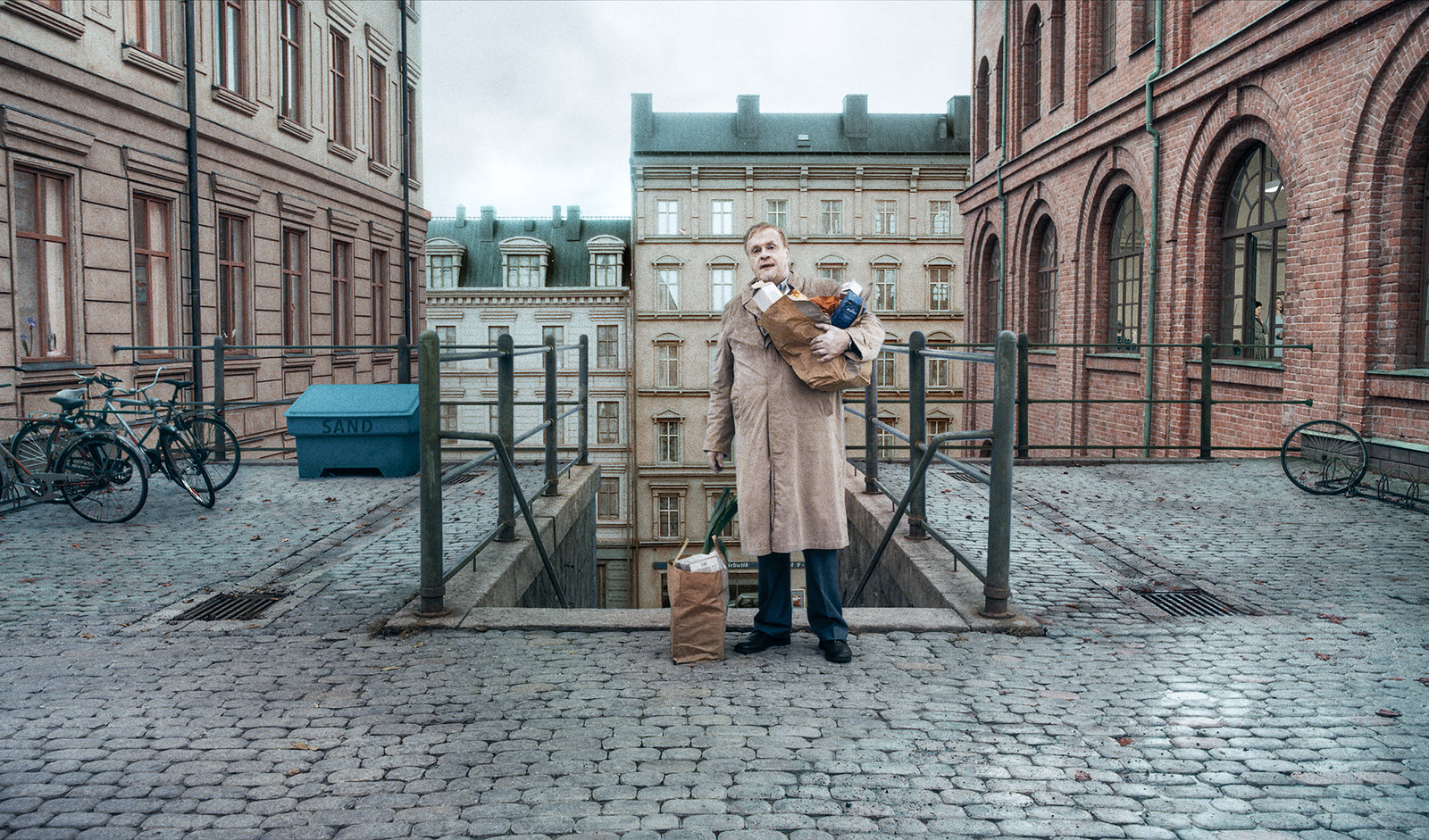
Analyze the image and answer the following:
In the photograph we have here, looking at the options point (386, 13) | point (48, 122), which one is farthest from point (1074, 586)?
point (386, 13)

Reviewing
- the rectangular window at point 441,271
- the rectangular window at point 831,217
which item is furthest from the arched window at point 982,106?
the rectangular window at point 441,271

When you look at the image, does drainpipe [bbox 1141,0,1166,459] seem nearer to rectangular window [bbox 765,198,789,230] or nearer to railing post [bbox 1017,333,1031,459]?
railing post [bbox 1017,333,1031,459]

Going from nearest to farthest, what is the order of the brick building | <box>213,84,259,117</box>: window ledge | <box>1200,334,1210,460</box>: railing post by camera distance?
1. the brick building
2. <box>1200,334,1210,460</box>: railing post
3. <box>213,84,259,117</box>: window ledge

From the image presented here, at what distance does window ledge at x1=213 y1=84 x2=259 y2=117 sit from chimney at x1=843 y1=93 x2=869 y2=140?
27.3m

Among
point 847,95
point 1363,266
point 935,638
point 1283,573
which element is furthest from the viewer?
point 847,95

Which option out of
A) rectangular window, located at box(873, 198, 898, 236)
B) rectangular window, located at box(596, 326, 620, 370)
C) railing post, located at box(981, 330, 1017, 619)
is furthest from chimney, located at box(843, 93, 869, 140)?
railing post, located at box(981, 330, 1017, 619)

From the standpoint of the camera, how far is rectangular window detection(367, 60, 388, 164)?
22.6m

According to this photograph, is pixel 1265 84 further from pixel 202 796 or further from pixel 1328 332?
pixel 202 796

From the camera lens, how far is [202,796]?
3.01 meters

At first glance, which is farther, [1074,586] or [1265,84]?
[1265,84]

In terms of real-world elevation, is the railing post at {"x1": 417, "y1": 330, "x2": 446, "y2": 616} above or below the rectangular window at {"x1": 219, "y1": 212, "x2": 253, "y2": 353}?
below

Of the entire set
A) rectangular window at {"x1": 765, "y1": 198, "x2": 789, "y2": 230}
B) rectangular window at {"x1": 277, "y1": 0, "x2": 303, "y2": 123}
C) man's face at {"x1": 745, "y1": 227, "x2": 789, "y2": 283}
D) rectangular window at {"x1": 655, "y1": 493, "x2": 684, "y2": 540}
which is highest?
rectangular window at {"x1": 765, "y1": 198, "x2": 789, "y2": 230}

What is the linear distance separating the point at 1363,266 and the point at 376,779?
425 inches

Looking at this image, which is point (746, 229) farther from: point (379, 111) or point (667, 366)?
point (379, 111)
